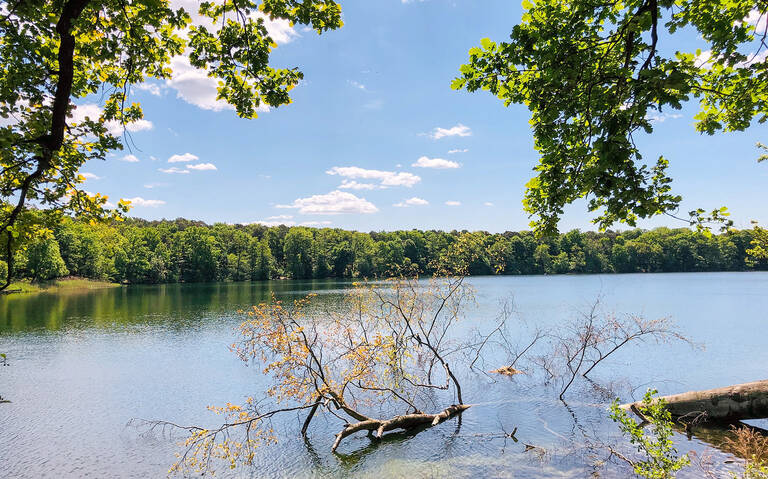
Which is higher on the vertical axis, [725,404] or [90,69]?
[90,69]

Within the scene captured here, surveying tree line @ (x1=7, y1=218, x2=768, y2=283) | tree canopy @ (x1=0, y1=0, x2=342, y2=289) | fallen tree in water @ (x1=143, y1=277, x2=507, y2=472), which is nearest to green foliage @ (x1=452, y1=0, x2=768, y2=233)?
tree canopy @ (x1=0, y1=0, x2=342, y2=289)

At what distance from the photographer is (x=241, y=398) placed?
16.2m

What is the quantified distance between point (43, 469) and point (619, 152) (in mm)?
15454

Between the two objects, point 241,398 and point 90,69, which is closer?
point 90,69

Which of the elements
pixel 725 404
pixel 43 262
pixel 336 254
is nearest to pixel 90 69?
pixel 725 404

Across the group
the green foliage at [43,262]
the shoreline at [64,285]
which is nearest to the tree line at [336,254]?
the shoreline at [64,285]

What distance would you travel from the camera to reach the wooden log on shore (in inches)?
471

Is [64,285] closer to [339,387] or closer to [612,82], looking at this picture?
[339,387]

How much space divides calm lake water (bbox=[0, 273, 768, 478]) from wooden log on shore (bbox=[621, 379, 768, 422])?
3.89 feet

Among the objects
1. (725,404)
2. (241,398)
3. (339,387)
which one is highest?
(339,387)

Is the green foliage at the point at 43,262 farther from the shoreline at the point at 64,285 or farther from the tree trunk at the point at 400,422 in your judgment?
the tree trunk at the point at 400,422

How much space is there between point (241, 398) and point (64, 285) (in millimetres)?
78778

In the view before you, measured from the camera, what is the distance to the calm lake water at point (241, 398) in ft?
36.2

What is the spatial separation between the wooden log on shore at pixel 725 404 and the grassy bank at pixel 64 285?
84.0m
